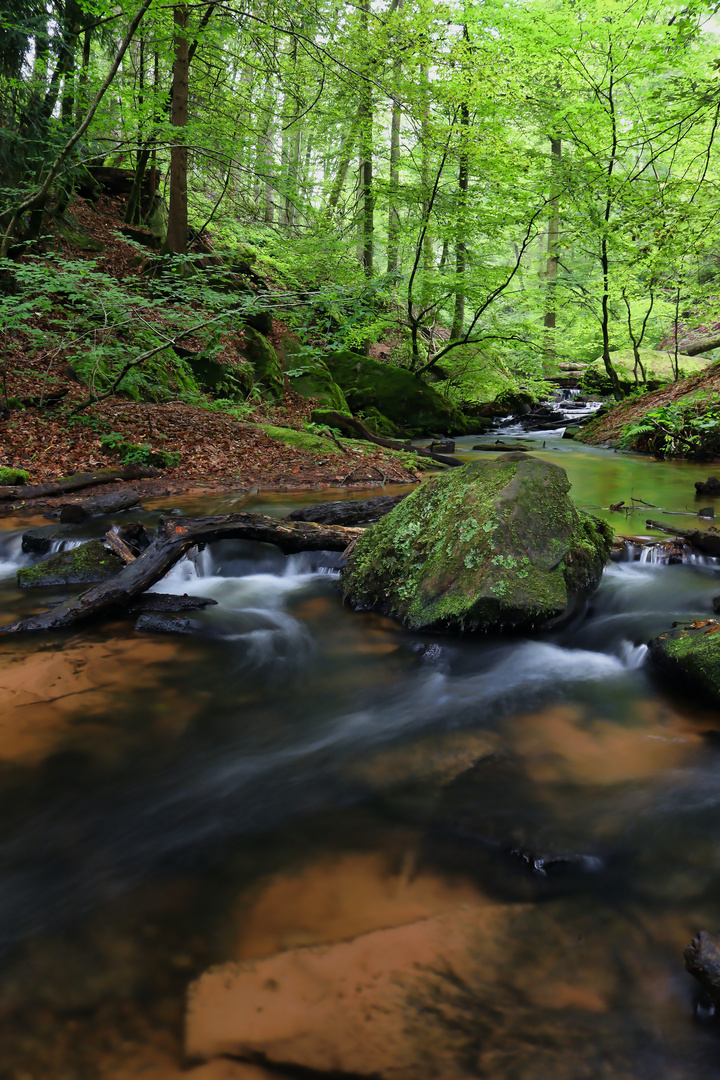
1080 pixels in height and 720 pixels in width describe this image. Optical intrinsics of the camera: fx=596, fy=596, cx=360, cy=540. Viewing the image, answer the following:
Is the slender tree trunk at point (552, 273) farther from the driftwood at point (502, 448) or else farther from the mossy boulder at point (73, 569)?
the mossy boulder at point (73, 569)

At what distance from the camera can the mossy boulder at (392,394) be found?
1530 centimetres

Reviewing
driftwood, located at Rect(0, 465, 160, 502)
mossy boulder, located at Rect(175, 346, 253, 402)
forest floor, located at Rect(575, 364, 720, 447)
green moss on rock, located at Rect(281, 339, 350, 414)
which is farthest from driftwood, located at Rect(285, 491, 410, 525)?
forest floor, located at Rect(575, 364, 720, 447)

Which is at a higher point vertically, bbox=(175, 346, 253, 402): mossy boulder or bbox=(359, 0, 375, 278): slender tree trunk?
bbox=(359, 0, 375, 278): slender tree trunk

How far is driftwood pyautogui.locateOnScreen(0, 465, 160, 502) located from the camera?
716cm

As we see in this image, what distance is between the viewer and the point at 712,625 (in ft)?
11.9

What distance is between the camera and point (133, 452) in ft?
29.3

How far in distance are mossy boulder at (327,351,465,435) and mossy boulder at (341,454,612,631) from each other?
10.6m

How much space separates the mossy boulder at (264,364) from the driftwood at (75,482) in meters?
5.56

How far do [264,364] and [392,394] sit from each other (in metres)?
3.36

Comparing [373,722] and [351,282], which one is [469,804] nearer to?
[373,722]

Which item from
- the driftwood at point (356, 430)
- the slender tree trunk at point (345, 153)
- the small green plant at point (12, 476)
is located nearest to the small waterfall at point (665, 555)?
the driftwood at point (356, 430)

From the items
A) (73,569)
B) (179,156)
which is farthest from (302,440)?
(179,156)

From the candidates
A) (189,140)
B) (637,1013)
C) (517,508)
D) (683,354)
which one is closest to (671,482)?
(517,508)

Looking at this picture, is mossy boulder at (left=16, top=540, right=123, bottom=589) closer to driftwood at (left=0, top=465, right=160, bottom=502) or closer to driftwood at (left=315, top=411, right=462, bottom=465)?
driftwood at (left=0, top=465, right=160, bottom=502)
